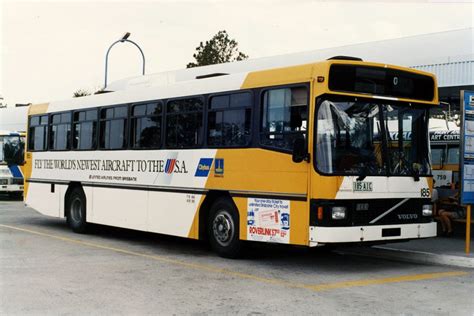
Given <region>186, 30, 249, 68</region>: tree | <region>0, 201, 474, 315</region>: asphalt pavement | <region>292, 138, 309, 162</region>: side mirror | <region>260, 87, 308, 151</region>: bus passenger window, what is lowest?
<region>0, 201, 474, 315</region>: asphalt pavement

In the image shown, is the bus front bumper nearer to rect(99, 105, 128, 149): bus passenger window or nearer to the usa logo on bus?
the usa logo on bus

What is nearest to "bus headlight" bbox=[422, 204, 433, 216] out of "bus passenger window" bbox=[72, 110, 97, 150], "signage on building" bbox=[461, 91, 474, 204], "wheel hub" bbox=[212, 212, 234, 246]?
"signage on building" bbox=[461, 91, 474, 204]

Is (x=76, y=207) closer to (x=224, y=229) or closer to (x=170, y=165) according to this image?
(x=170, y=165)

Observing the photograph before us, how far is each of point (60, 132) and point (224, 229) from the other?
6874mm

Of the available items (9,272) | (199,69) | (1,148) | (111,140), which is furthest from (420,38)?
(1,148)

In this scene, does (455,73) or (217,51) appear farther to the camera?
(217,51)

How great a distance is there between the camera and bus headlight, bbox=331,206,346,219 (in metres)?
9.48

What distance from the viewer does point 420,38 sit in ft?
69.4

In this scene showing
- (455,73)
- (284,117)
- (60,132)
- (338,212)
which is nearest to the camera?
(338,212)

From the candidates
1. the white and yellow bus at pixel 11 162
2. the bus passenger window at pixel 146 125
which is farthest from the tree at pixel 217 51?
the bus passenger window at pixel 146 125

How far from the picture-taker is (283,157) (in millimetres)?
10070

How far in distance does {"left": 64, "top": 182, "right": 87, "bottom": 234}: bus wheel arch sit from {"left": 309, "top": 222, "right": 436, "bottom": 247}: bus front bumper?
722 cm

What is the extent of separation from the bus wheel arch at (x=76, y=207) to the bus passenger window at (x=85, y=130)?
0.94 meters

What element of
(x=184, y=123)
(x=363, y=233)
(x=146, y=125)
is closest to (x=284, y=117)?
(x=363, y=233)
